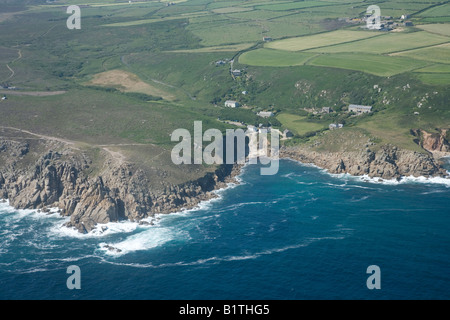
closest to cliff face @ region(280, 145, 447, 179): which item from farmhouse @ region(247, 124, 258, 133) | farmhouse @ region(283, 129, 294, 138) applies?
farmhouse @ region(283, 129, 294, 138)

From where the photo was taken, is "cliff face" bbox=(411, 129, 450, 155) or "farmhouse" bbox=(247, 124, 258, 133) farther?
"farmhouse" bbox=(247, 124, 258, 133)

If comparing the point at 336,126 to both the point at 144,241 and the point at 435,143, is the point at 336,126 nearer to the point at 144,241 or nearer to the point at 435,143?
the point at 435,143

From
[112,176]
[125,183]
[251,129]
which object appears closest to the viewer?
[125,183]

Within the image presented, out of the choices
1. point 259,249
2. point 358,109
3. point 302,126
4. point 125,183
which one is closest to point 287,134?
point 302,126

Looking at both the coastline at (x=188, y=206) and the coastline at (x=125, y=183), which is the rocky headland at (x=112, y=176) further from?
the coastline at (x=188, y=206)

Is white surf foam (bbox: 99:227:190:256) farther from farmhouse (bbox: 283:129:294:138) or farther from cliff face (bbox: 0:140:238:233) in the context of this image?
farmhouse (bbox: 283:129:294:138)

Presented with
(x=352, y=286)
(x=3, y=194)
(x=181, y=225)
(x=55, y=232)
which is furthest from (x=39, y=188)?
(x=352, y=286)

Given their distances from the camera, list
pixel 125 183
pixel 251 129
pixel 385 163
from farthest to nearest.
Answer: pixel 251 129 < pixel 385 163 < pixel 125 183
